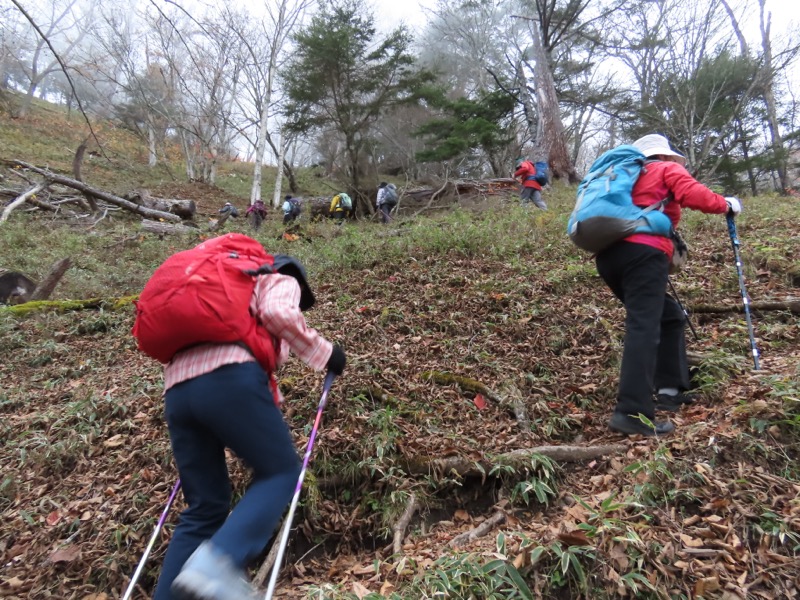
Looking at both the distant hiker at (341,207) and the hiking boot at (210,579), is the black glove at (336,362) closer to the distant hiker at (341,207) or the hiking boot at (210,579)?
the hiking boot at (210,579)

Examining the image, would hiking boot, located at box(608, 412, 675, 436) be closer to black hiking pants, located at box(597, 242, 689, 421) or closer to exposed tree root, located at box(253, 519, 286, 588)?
black hiking pants, located at box(597, 242, 689, 421)

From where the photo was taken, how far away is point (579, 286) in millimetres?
5438

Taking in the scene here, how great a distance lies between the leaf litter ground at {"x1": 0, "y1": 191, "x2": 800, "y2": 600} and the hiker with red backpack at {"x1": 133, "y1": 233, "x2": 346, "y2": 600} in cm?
80

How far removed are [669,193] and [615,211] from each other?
0.47m

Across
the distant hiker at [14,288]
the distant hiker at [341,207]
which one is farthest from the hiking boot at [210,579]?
the distant hiker at [341,207]

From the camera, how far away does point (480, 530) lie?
8.48 feet

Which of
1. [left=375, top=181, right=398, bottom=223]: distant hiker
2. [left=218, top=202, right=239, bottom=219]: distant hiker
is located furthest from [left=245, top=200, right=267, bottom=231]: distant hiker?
[left=375, top=181, right=398, bottom=223]: distant hiker

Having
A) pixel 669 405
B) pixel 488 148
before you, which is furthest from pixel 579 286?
pixel 488 148

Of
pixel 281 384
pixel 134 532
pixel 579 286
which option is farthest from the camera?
pixel 579 286

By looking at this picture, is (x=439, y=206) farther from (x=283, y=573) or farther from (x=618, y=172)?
(x=283, y=573)

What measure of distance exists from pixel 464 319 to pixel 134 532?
11.4 ft

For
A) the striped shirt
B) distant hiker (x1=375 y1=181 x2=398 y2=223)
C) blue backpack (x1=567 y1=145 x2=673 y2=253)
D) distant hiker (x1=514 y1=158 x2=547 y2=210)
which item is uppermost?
distant hiker (x1=375 y1=181 x2=398 y2=223)

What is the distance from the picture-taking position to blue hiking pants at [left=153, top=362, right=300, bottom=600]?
1817 millimetres

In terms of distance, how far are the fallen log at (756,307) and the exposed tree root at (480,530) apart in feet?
10.7
